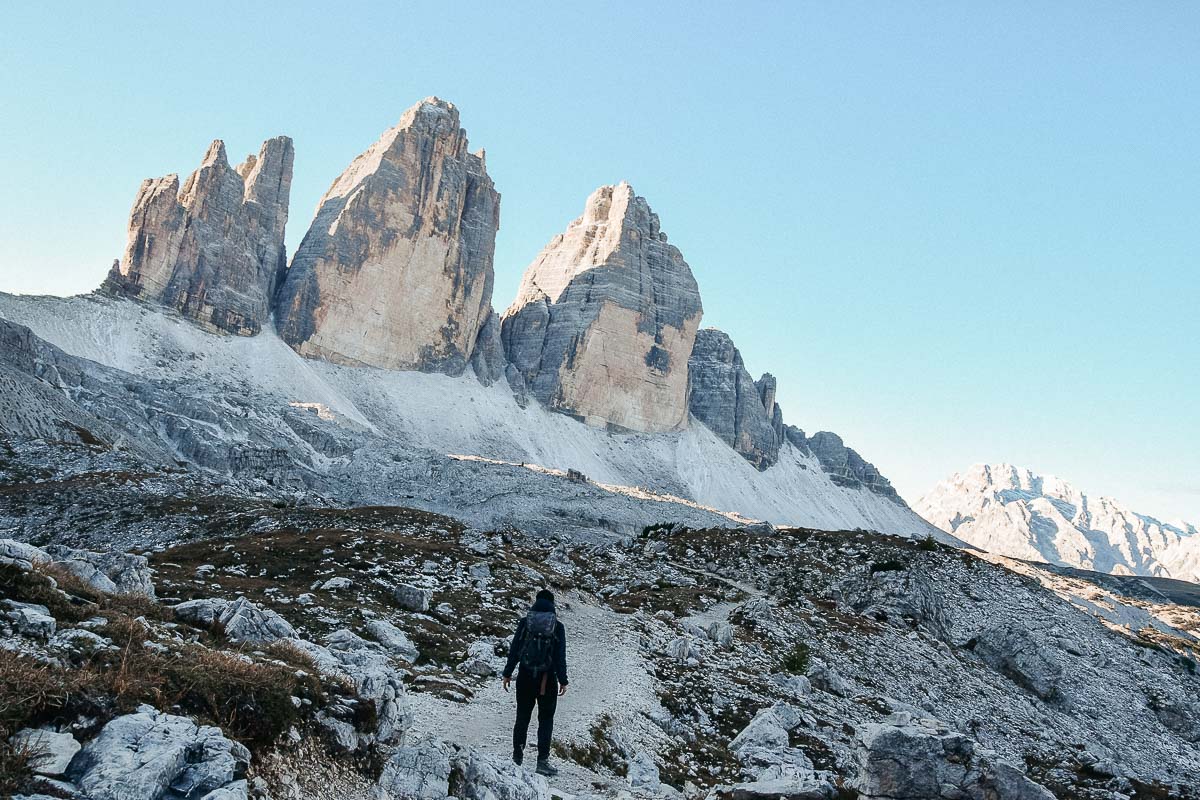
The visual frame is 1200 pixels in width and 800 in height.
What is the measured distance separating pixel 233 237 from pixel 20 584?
15431cm

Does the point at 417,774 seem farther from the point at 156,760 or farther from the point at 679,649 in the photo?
the point at 679,649

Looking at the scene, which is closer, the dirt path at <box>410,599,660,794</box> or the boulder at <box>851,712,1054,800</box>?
the boulder at <box>851,712,1054,800</box>

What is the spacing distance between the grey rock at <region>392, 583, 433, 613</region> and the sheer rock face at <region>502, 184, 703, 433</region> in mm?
151237

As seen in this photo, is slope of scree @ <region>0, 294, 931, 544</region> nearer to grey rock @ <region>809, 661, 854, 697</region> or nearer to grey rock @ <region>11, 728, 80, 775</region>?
grey rock @ <region>809, 661, 854, 697</region>

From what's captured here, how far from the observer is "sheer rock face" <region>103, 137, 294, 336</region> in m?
135

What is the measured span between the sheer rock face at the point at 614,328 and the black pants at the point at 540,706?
162 metres

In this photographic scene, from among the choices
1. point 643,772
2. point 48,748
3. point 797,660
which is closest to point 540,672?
point 643,772

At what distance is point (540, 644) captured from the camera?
12.9 m

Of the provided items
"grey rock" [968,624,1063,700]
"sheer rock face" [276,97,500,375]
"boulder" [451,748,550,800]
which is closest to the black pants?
"boulder" [451,748,550,800]

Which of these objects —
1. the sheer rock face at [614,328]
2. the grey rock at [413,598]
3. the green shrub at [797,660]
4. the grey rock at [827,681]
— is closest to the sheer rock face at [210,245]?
the sheer rock face at [614,328]

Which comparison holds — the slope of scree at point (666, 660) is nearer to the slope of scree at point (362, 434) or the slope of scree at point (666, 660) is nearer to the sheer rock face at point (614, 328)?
the slope of scree at point (362, 434)

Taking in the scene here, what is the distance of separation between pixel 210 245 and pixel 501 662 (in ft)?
482

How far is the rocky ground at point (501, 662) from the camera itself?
817 centimetres

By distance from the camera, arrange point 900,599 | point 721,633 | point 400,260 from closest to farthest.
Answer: point 721,633, point 900,599, point 400,260
